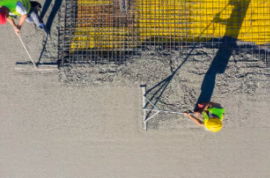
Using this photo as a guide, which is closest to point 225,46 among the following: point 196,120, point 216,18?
point 216,18

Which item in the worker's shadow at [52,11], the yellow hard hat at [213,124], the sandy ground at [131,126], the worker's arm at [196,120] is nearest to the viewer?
the yellow hard hat at [213,124]

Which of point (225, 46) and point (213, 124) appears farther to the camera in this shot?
point (225, 46)

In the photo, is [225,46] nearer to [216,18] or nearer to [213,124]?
[216,18]

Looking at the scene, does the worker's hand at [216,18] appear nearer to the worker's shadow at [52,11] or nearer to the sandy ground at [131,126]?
the sandy ground at [131,126]

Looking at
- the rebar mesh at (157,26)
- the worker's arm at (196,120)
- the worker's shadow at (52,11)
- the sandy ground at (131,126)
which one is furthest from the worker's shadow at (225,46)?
the worker's shadow at (52,11)

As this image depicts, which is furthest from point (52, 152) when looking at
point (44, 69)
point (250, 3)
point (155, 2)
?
point (250, 3)

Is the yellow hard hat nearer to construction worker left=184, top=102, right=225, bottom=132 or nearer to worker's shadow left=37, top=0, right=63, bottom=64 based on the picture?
construction worker left=184, top=102, right=225, bottom=132
